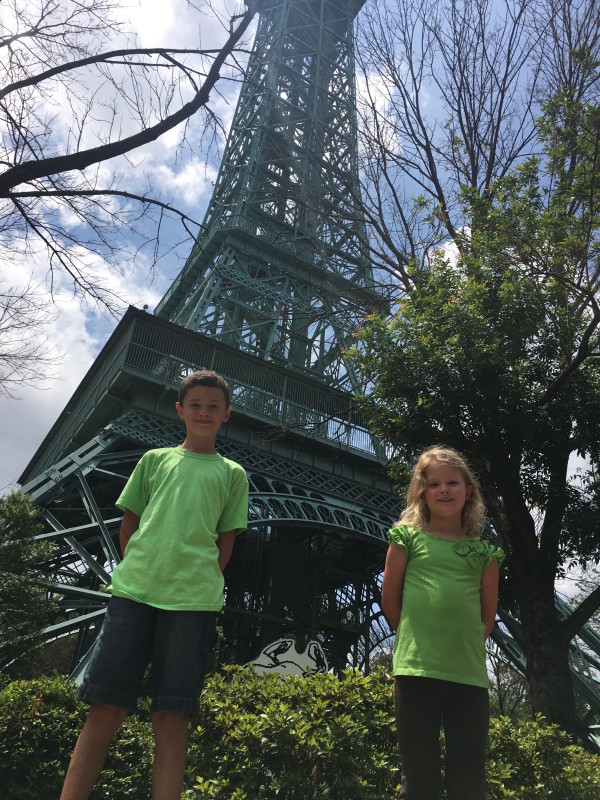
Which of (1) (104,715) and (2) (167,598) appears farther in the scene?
(2) (167,598)

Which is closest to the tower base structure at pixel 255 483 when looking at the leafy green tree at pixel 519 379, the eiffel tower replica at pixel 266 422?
the eiffel tower replica at pixel 266 422

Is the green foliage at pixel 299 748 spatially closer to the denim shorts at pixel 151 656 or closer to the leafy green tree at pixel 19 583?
the denim shorts at pixel 151 656

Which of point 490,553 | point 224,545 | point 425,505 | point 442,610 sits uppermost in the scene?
point 425,505

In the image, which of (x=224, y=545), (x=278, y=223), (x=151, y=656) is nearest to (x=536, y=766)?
(x=224, y=545)

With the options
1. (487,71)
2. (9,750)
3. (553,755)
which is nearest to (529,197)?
(487,71)

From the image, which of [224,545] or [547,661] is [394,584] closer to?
[224,545]

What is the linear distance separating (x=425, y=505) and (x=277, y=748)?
147 cm

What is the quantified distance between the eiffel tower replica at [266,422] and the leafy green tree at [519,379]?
1.94 metres

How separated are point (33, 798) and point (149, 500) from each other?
2102mm

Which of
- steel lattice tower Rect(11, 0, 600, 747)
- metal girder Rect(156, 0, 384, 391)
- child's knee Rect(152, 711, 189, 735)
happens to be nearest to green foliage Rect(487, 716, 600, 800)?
child's knee Rect(152, 711, 189, 735)

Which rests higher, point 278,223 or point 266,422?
point 278,223

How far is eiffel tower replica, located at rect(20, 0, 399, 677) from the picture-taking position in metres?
12.0

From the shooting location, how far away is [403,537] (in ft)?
9.58

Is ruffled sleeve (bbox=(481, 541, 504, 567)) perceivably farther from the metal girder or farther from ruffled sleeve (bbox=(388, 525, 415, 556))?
the metal girder
